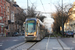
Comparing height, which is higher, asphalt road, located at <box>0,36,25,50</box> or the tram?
the tram

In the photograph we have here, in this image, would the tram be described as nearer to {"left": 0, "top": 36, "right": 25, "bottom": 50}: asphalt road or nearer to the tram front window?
the tram front window

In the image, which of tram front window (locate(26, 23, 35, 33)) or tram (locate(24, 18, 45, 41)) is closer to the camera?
tram (locate(24, 18, 45, 41))

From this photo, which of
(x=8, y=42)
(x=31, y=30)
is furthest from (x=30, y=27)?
(x=8, y=42)

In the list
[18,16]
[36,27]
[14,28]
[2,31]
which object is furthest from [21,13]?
[36,27]

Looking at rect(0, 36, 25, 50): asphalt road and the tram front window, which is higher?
the tram front window

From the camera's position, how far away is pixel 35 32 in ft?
69.0

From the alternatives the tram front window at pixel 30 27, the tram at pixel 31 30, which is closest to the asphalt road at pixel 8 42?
the tram at pixel 31 30

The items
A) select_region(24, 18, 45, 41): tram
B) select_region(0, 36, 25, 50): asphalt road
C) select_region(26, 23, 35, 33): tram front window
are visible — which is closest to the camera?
select_region(0, 36, 25, 50): asphalt road

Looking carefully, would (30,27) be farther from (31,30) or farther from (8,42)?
(8,42)

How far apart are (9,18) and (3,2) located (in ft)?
26.3

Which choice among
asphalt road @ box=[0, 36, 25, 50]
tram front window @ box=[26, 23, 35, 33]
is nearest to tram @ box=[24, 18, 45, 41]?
tram front window @ box=[26, 23, 35, 33]

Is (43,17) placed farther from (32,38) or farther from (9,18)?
(32,38)

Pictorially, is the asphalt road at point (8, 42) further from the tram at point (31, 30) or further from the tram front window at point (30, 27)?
the tram front window at point (30, 27)

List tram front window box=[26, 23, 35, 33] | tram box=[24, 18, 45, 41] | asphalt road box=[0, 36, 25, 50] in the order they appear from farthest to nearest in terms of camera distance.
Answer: tram front window box=[26, 23, 35, 33], tram box=[24, 18, 45, 41], asphalt road box=[0, 36, 25, 50]
